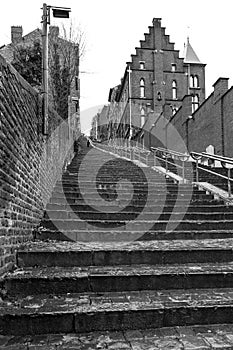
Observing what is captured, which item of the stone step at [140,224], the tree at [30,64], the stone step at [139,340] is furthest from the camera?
the tree at [30,64]

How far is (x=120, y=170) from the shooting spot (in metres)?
11.4

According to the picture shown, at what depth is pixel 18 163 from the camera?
4.47 m

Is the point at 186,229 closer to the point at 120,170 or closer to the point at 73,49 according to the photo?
the point at 120,170

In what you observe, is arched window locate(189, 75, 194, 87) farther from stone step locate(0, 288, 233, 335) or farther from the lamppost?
stone step locate(0, 288, 233, 335)

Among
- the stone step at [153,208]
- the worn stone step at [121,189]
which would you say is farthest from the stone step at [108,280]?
the worn stone step at [121,189]

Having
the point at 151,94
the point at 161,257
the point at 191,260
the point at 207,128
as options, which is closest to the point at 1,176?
the point at 161,257

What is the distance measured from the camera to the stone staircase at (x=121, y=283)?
316cm

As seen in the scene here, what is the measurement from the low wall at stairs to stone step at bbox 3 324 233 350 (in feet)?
3.09

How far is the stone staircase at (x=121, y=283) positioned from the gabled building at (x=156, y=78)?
113 ft

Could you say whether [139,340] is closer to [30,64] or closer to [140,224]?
[140,224]

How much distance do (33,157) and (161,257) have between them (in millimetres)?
2321

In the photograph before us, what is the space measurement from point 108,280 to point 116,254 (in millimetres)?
663

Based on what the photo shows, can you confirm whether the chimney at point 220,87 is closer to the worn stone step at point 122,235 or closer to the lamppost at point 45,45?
the lamppost at point 45,45

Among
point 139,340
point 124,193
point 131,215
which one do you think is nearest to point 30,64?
point 124,193
